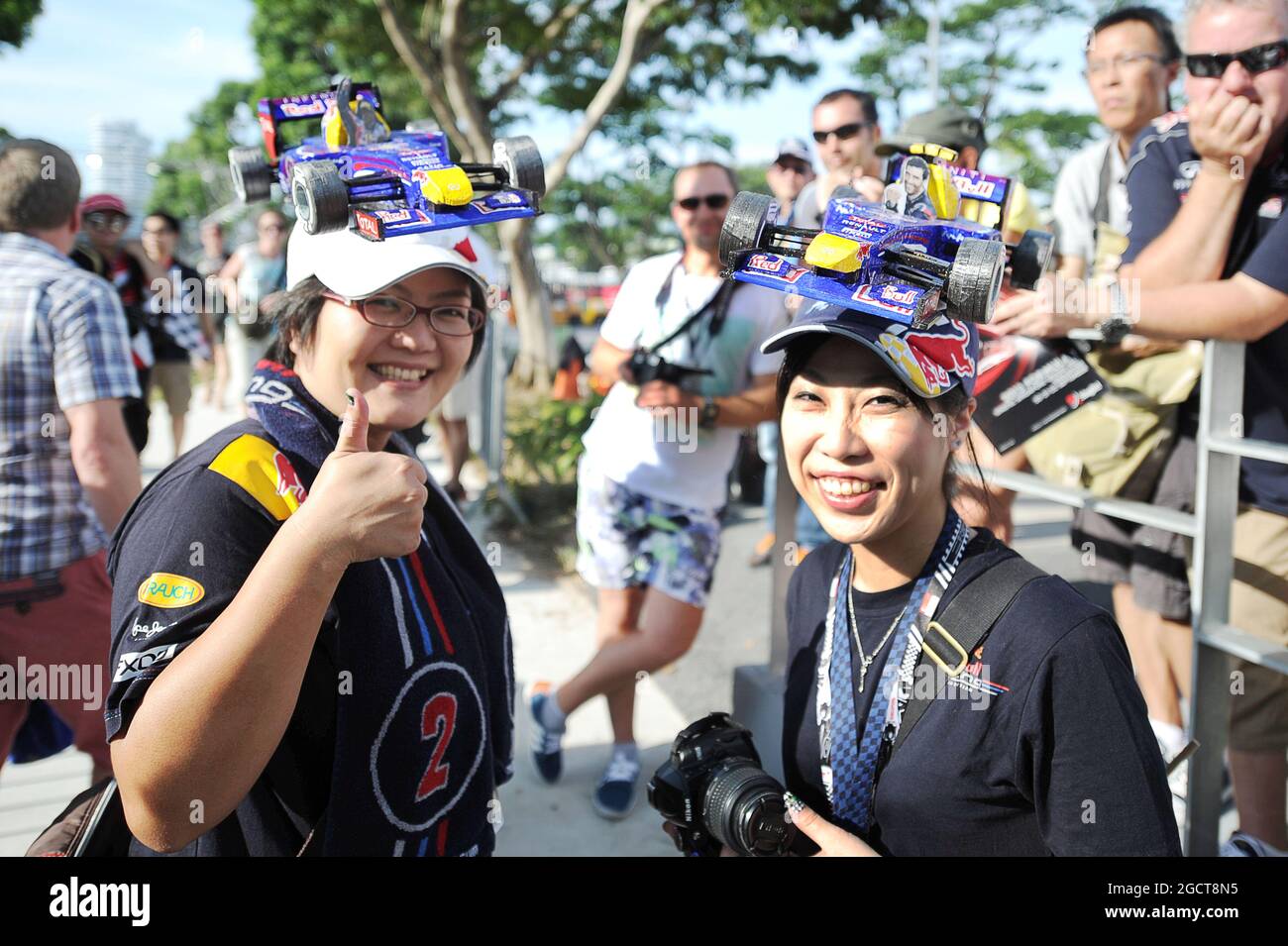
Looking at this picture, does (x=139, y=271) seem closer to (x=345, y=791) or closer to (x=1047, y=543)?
(x=345, y=791)

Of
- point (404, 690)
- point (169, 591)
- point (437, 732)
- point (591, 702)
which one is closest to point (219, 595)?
point (169, 591)

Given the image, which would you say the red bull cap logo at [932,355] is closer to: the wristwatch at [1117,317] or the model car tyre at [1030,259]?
the model car tyre at [1030,259]

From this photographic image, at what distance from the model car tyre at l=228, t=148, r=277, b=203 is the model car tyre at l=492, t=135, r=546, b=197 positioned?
605 mm

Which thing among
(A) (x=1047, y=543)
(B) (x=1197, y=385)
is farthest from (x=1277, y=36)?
(A) (x=1047, y=543)

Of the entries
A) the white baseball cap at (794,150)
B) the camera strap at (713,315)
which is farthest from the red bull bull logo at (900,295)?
the white baseball cap at (794,150)

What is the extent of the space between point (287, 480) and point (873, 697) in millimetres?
1034

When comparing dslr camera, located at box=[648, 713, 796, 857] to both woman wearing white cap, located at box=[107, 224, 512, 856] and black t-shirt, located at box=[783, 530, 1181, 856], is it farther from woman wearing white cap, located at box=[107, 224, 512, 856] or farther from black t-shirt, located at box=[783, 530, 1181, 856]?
woman wearing white cap, located at box=[107, 224, 512, 856]

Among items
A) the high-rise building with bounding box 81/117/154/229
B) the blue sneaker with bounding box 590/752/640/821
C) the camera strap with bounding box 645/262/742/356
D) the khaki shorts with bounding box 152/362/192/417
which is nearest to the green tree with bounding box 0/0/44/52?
the high-rise building with bounding box 81/117/154/229

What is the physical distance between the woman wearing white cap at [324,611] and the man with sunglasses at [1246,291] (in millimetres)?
1660

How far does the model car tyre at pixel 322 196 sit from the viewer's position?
5.24ft

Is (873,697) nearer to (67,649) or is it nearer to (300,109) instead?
(300,109)

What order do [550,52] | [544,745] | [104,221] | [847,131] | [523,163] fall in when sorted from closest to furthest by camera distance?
[523,163]
[544,745]
[847,131]
[104,221]
[550,52]

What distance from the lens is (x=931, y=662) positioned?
5.15 feet

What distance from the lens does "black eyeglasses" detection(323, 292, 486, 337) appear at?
1703 millimetres
